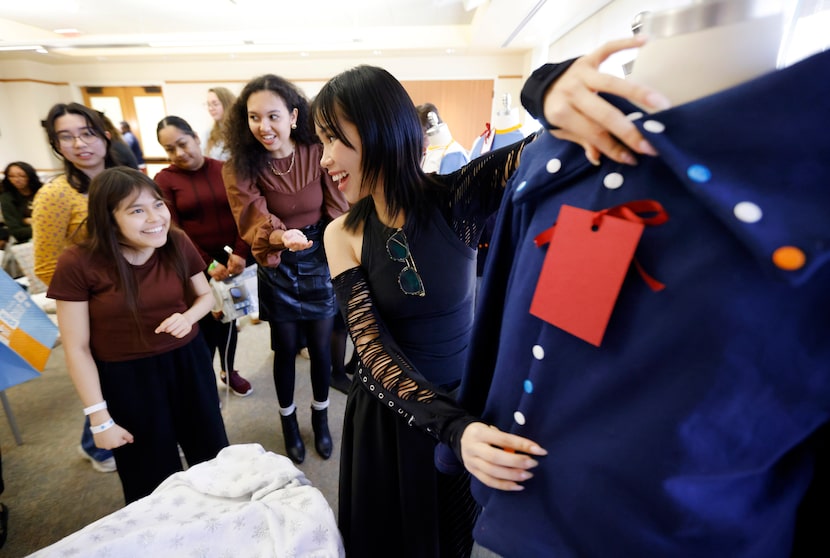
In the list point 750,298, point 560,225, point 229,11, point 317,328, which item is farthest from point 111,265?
point 229,11

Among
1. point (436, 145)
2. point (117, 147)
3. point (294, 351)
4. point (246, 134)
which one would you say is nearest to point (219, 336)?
point (294, 351)

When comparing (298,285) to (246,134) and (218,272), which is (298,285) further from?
(246,134)

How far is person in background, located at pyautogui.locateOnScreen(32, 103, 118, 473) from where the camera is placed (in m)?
1.48

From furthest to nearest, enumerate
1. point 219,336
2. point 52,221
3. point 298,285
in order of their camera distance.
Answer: point 219,336 → point 298,285 → point 52,221

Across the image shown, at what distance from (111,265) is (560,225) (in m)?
1.37

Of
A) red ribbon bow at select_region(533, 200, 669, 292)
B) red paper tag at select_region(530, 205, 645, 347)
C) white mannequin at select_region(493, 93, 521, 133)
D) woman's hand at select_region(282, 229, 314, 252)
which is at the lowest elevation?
woman's hand at select_region(282, 229, 314, 252)

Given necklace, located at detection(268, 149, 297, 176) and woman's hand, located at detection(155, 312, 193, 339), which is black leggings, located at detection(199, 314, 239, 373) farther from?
necklace, located at detection(268, 149, 297, 176)

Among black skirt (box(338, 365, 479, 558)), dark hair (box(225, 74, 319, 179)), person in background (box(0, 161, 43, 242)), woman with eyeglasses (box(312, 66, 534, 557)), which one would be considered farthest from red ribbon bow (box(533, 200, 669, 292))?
person in background (box(0, 161, 43, 242))

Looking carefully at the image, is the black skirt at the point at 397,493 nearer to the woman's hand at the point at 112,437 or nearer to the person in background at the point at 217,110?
the woman's hand at the point at 112,437

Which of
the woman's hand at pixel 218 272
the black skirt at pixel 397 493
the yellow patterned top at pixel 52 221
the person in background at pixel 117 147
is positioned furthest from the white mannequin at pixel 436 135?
the black skirt at pixel 397 493

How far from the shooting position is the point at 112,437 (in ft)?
4.12

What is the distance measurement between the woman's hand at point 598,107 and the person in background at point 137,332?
1314mm

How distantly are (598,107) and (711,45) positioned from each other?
105 millimetres

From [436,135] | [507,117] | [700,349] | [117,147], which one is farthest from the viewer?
[436,135]
